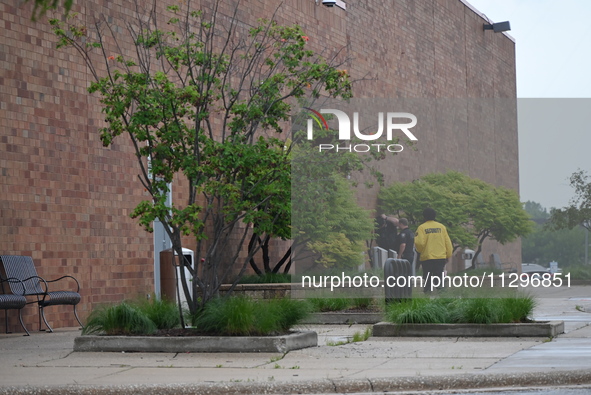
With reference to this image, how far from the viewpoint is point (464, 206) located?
1562 cm

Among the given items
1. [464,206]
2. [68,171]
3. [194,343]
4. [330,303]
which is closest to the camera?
[194,343]

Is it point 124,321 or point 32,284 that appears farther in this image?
point 32,284

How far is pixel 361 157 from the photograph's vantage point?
16.0 metres

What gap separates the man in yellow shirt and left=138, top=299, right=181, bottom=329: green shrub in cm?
397

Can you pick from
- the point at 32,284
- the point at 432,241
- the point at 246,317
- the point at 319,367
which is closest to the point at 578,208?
the point at 432,241

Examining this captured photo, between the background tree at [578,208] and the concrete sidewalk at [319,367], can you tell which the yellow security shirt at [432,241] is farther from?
the background tree at [578,208]

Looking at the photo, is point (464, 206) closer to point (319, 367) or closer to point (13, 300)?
point (319, 367)

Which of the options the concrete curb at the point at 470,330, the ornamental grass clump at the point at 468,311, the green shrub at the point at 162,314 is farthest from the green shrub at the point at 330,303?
the green shrub at the point at 162,314

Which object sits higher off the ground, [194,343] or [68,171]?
[68,171]

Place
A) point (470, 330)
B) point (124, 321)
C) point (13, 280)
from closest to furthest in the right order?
point (124, 321) → point (470, 330) → point (13, 280)

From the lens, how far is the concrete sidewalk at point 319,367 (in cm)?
845

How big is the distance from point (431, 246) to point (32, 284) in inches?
236

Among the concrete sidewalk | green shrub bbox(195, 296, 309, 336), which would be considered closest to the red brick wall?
the concrete sidewalk

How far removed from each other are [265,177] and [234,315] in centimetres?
199
